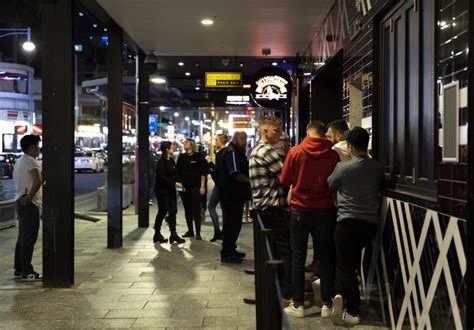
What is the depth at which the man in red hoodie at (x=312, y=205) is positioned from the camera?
5.66m

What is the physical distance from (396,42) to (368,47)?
84 centimetres

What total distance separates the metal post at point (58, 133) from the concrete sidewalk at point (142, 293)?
1.16 feet

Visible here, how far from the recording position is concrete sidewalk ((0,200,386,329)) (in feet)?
18.2

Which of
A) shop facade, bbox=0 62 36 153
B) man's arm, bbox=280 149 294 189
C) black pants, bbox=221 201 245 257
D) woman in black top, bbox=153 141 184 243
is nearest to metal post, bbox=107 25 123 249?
woman in black top, bbox=153 141 184 243

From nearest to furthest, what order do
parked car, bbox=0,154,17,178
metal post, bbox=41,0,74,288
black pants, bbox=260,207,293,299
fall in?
black pants, bbox=260,207,293,299 < metal post, bbox=41,0,74,288 < parked car, bbox=0,154,17,178

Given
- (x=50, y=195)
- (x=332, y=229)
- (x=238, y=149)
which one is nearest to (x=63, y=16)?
(x=50, y=195)

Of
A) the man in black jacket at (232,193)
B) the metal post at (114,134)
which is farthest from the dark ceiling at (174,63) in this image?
the man in black jacket at (232,193)

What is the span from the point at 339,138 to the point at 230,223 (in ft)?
8.57

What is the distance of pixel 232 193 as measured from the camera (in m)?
8.34

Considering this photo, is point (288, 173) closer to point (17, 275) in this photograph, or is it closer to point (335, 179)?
point (335, 179)

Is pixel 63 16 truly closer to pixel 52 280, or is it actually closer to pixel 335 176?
pixel 52 280

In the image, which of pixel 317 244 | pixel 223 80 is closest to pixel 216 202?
pixel 223 80

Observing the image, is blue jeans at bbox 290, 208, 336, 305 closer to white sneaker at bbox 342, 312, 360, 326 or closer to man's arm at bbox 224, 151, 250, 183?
white sneaker at bbox 342, 312, 360, 326

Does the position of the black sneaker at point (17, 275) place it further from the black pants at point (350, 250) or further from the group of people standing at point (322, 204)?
the black pants at point (350, 250)
